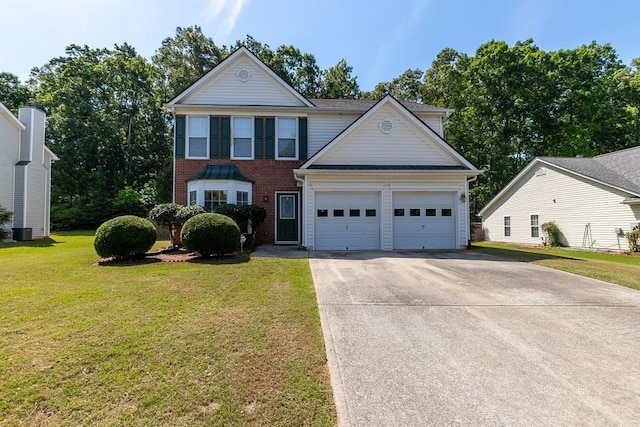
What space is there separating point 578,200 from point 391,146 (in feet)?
39.4

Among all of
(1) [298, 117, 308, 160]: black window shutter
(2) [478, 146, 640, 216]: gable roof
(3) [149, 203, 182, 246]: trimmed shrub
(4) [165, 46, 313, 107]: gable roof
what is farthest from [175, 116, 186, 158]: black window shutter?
(2) [478, 146, 640, 216]: gable roof

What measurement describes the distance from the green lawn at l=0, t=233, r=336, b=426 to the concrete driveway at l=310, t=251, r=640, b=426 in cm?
43

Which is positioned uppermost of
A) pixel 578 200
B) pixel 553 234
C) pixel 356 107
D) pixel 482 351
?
pixel 356 107

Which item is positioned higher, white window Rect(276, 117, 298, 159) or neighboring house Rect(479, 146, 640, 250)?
white window Rect(276, 117, 298, 159)

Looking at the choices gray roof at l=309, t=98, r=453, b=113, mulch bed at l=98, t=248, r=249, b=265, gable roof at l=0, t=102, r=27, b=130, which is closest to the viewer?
mulch bed at l=98, t=248, r=249, b=265

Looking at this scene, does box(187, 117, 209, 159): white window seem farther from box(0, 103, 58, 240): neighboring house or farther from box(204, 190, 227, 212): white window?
box(0, 103, 58, 240): neighboring house

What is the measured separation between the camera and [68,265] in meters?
9.09

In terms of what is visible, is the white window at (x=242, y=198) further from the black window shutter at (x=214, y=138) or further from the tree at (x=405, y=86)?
the tree at (x=405, y=86)

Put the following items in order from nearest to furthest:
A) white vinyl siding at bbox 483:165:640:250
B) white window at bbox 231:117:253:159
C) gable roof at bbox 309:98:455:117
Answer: white window at bbox 231:117:253:159, white vinyl siding at bbox 483:165:640:250, gable roof at bbox 309:98:455:117

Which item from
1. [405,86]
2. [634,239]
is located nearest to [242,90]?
[634,239]

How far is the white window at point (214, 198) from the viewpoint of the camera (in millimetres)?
14625

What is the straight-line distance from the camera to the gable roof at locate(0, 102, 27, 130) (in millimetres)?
17052

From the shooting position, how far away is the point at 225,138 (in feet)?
52.3

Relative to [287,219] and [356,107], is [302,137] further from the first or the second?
[287,219]
